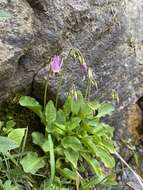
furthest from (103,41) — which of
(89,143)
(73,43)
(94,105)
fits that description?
(89,143)

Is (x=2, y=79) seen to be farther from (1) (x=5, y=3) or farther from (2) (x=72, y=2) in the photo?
(2) (x=72, y=2)

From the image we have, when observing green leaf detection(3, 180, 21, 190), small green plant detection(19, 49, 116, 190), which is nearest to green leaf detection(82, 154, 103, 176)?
small green plant detection(19, 49, 116, 190)

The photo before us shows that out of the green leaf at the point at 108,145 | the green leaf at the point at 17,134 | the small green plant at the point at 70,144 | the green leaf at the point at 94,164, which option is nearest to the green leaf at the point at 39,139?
the small green plant at the point at 70,144

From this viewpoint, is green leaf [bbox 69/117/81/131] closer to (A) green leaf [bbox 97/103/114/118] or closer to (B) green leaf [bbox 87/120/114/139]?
(B) green leaf [bbox 87/120/114/139]

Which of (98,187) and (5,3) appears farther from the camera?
(98,187)

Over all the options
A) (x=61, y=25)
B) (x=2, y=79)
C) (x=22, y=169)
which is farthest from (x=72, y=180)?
(x=61, y=25)
